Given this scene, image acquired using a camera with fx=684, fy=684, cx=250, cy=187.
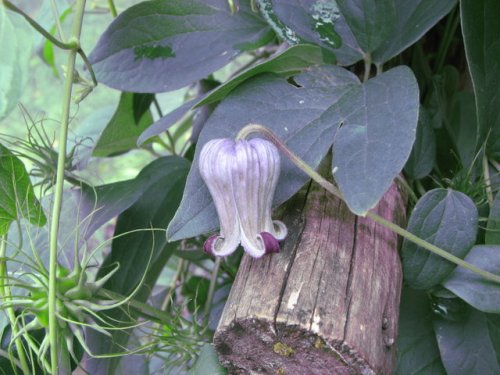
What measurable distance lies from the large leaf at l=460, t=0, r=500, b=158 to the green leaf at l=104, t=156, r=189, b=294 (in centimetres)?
31

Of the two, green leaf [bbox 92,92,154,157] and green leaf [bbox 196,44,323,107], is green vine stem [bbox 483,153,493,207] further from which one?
green leaf [bbox 92,92,154,157]

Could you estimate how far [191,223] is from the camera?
0.53 m

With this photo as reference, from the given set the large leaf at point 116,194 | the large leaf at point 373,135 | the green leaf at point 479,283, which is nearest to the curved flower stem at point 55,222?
the large leaf at point 116,194

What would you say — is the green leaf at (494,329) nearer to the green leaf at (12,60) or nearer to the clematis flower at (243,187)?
the clematis flower at (243,187)

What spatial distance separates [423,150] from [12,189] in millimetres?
394

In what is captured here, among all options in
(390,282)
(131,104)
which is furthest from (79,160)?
(390,282)

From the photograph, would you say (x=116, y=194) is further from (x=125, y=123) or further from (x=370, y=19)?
(x=370, y=19)

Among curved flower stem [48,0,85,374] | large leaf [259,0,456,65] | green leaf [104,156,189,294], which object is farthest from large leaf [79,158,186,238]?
large leaf [259,0,456,65]

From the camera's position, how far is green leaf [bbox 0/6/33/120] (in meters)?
0.61

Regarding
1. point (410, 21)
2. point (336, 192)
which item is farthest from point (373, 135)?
point (410, 21)

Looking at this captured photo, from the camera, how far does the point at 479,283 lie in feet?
1.86

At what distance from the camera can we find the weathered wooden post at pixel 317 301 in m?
0.49

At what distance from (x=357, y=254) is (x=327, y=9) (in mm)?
225

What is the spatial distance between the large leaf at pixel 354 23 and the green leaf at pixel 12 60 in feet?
0.71
